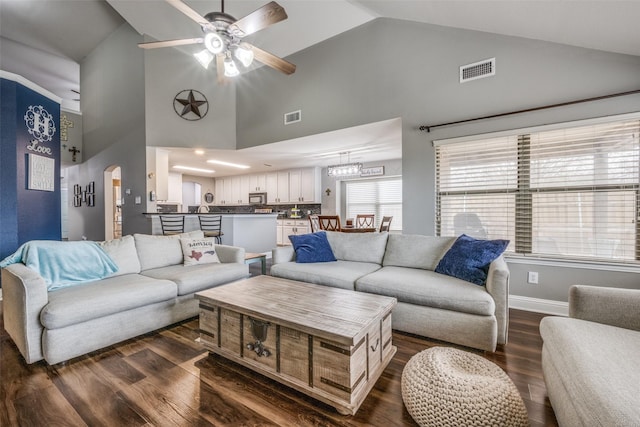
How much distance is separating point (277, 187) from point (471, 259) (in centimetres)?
638

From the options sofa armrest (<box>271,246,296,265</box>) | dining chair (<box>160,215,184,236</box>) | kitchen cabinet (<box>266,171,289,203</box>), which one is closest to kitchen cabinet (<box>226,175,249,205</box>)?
kitchen cabinet (<box>266,171,289,203</box>)

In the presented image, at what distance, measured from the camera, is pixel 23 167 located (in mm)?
3867

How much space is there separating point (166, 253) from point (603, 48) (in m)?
4.79

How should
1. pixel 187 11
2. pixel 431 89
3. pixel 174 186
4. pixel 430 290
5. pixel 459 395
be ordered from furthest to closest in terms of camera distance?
pixel 174 186, pixel 431 89, pixel 187 11, pixel 430 290, pixel 459 395

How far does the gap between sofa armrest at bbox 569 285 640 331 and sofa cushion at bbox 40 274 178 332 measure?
2906mm

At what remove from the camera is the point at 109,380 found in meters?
1.71

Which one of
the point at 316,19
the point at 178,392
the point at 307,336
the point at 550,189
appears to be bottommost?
the point at 178,392

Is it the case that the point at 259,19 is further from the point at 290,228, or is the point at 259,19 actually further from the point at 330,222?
the point at 290,228

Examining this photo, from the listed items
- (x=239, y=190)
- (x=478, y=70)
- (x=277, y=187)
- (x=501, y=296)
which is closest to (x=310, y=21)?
(x=478, y=70)

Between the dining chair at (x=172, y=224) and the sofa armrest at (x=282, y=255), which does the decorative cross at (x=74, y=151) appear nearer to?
the dining chair at (x=172, y=224)

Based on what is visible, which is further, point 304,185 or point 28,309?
point 304,185

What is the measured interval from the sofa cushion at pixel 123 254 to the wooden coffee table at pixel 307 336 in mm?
1217

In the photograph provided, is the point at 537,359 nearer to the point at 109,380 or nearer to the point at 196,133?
the point at 109,380

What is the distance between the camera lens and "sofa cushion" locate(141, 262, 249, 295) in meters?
2.55
